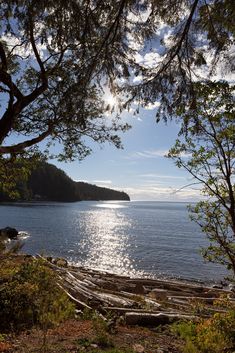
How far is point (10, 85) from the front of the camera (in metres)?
9.50

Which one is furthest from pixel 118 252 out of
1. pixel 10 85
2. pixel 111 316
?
pixel 10 85

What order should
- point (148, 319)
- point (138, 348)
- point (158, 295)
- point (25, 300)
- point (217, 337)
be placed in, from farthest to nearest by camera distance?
point (158, 295), point (148, 319), point (25, 300), point (138, 348), point (217, 337)

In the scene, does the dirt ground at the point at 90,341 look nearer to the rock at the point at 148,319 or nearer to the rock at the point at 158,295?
the rock at the point at 148,319

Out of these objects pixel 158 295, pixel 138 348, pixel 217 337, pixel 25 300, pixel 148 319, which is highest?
pixel 217 337

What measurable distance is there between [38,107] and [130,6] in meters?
5.92

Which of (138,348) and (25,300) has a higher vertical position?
(25,300)

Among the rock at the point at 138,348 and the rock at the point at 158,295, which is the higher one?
the rock at the point at 138,348

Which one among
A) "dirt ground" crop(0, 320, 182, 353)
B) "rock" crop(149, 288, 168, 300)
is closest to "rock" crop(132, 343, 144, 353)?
"dirt ground" crop(0, 320, 182, 353)

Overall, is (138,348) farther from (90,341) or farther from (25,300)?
(25,300)

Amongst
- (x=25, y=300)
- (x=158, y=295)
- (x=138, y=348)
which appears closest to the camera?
(x=138, y=348)

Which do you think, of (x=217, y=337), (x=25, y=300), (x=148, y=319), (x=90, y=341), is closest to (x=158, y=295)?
(x=148, y=319)

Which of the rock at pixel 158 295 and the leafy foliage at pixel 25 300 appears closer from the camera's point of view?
the leafy foliage at pixel 25 300

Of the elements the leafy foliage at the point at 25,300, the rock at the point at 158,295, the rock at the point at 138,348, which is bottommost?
the rock at the point at 158,295

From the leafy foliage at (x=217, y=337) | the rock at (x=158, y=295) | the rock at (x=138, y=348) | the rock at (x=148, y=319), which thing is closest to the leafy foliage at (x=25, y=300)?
the rock at (x=138, y=348)
